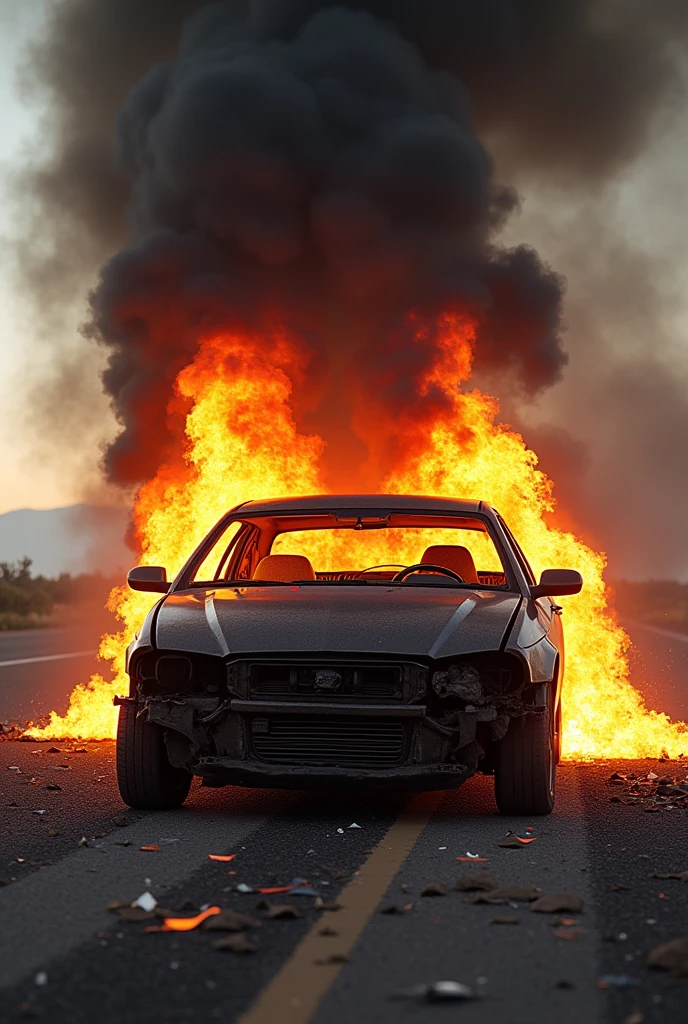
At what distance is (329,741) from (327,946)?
236 centimetres

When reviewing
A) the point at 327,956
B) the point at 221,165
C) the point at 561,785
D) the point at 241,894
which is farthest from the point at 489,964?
the point at 221,165

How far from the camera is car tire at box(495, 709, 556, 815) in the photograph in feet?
21.3

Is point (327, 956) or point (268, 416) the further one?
point (268, 416)

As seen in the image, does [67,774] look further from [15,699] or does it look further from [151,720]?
[15,699]

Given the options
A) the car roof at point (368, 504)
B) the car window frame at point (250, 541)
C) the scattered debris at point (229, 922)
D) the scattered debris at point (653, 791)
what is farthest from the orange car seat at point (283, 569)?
the scattered debris at point (229, 922)

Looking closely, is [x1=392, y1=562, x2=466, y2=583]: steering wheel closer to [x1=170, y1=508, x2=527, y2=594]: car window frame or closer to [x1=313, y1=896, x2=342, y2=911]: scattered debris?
[x1=170, y1=508, x2=527, y2=594]: car window frame

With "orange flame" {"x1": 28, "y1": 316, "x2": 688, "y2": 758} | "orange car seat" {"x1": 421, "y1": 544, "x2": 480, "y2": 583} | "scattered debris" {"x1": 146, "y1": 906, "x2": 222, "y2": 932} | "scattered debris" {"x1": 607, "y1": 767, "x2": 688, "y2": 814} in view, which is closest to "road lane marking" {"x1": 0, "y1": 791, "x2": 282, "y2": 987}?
"scattered debris" {"x1": 146, "y1": 906, "x2": 222, "y2": 932}

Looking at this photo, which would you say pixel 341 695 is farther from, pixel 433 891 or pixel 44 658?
pixel 44 658

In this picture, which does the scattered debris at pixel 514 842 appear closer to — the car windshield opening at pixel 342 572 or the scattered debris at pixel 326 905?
the scattered debris at pixel 326 905

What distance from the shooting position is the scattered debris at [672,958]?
12.3ft

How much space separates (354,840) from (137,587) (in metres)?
2.47

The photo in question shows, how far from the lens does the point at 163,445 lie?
17344mm

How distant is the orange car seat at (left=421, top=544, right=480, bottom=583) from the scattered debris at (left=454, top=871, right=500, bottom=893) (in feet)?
10.1

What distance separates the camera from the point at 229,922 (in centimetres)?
422
